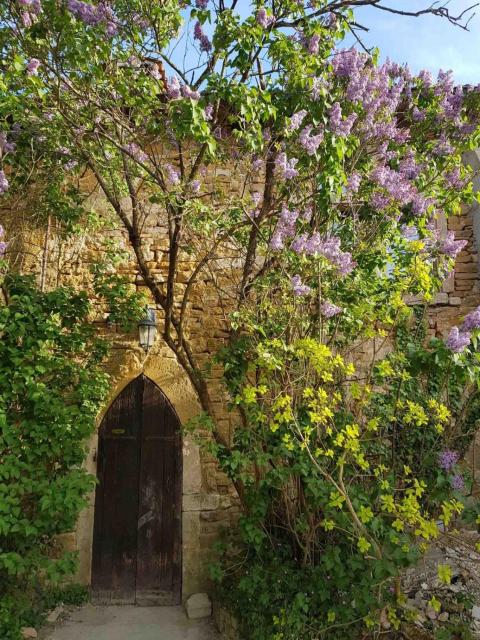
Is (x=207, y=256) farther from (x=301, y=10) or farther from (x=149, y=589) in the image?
(x=149, y=589)

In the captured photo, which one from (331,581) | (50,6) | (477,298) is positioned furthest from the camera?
(477,298)

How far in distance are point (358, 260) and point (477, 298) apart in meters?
2.22

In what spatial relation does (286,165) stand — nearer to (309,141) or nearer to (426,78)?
(309,141)

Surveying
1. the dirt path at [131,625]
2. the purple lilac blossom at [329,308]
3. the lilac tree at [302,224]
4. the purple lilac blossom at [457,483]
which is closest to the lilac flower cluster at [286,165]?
the lilac tree at [302,224]

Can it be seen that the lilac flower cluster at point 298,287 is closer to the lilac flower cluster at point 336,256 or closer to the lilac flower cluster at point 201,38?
the lilac flower cluster at point 336,256

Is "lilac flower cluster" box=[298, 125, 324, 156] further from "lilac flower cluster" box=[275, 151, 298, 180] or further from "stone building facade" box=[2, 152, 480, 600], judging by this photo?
"stone building facade" box=[2, 152, 480, 600]

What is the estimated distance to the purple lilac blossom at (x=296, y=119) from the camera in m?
3.30

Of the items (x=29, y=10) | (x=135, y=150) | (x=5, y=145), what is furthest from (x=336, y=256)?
(x=5, y=145)

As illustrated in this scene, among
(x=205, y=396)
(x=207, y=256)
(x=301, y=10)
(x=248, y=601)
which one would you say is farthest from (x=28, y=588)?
(x=301, y=10)

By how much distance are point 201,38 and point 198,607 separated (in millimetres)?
4643

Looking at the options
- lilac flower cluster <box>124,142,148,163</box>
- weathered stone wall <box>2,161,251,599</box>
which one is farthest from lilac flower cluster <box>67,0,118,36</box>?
weathered stone wall <box>2,161,251,599</box>

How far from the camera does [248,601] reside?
3.73 m

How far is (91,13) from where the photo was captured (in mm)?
3043

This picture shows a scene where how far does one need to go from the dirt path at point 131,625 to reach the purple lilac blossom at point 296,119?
4.00m
